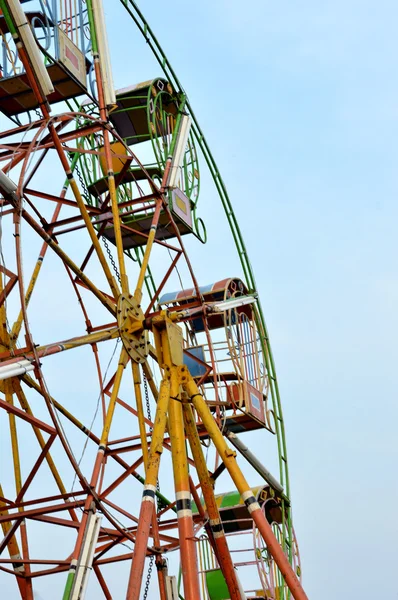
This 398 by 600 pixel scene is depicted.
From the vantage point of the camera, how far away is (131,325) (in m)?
13.9

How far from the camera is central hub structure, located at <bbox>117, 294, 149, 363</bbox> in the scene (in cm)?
1387

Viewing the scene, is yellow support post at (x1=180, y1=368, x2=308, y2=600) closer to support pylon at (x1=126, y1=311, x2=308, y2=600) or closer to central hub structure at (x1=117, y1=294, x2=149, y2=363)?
support pylon at (x1=126, y1=311, x2=308, y2=600)

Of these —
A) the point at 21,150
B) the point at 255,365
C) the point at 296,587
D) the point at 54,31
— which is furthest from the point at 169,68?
the point at 296,587

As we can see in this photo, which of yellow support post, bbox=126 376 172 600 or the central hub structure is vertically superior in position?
the central hub structure

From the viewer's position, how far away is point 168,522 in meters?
16.5

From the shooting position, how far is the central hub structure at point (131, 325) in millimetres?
13867

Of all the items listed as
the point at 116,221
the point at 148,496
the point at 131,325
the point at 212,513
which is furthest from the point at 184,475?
the point at 116,221

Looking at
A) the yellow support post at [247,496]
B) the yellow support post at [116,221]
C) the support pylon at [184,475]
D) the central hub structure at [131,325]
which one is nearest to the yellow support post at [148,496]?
the support pylon at [184,475]

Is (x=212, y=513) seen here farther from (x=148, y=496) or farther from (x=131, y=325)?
(x=131, y=325)

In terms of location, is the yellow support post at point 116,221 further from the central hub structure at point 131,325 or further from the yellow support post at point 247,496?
the yellow support post at point 247,496

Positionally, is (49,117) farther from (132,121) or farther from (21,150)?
(132,121)

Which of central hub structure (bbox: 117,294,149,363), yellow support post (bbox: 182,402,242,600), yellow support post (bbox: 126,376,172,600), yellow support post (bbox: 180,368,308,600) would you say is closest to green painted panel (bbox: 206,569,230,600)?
yellow support post (bbox: 182,402,242,600)

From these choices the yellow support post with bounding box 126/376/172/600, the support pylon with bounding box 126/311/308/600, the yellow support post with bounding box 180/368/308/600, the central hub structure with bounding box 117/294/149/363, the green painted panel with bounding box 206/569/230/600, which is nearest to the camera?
the yellow support post with bounding box 126/376/172/600

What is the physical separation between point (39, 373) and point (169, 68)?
286 inches
